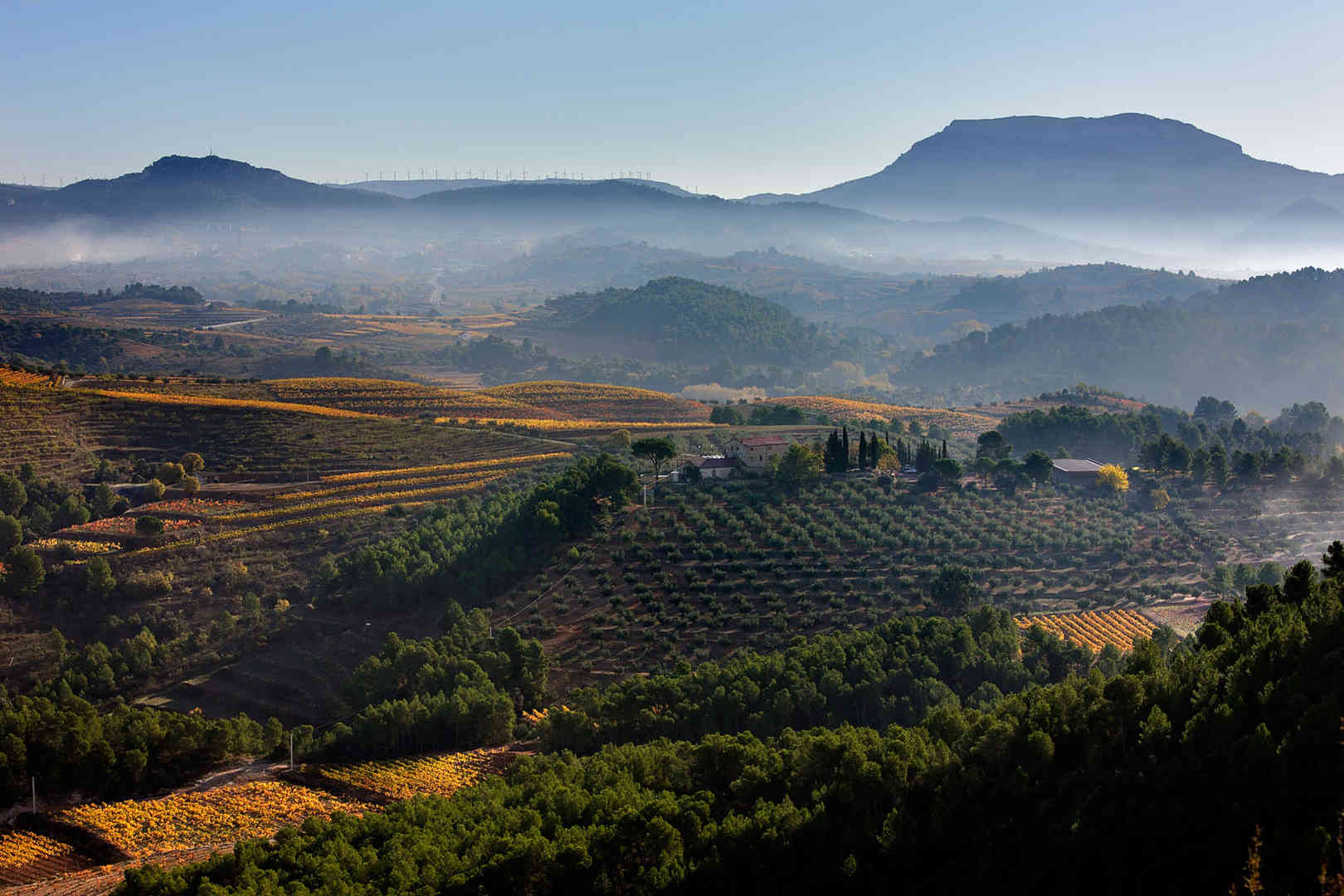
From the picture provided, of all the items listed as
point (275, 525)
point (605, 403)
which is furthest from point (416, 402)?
point (275, 525)

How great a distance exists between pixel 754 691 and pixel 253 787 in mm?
17304

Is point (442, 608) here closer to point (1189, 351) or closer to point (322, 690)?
point (322, 690)

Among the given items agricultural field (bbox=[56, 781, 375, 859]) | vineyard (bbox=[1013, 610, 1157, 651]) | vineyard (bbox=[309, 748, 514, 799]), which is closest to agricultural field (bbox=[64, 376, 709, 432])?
vineyard (bbox=[1013, 610, 1157, 651])

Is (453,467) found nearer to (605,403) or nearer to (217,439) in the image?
(217,439)

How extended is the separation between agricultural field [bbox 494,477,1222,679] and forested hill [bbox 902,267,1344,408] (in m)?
113

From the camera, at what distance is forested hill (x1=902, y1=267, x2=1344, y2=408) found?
157 m

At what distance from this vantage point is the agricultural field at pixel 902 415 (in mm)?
101375

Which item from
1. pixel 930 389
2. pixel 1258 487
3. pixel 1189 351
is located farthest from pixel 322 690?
pixel 1189 351

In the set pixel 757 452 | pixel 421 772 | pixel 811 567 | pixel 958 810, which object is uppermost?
pixel 757 452

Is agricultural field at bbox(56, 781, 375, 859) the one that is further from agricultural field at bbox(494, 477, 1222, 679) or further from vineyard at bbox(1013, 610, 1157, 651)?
vineyard at bbox(1013, 610, 1157, 651)

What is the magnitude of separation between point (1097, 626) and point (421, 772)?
31929 millimetres

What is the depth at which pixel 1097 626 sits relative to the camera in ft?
159

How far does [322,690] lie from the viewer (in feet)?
150

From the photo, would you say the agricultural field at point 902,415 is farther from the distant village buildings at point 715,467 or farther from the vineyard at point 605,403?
the distant village buildings at point 715,467
